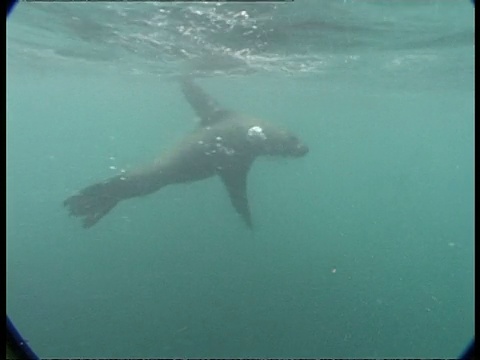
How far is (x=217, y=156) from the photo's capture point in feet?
41.9

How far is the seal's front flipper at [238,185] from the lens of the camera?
13398 millimetres

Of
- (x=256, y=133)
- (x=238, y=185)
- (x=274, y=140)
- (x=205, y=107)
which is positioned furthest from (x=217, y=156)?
(x=205, y=107)

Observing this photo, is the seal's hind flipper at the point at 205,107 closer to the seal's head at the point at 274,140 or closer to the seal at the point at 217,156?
the seal at the point at 217,156

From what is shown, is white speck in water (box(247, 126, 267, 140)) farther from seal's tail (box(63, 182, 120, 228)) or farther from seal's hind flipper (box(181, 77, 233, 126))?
seal's tail (box(63, 182, 120, 228))

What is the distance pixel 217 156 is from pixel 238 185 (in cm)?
144

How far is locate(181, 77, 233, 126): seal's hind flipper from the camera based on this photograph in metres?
14.1

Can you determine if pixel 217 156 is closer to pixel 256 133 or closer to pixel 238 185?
pixel 256 133

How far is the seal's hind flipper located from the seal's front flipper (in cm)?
178

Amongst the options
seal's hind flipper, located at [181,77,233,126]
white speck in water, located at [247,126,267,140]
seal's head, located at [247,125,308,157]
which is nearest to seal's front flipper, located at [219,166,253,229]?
seal's head, located at [247,125,308,157]

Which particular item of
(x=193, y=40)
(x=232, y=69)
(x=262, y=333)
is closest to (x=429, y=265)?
(x=232, y=69)

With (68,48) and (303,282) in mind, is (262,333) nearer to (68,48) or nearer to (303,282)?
(303,282)

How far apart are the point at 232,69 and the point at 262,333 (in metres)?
14.0

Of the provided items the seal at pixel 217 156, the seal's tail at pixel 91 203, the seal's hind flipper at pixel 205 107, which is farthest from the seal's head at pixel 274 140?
the seal's tail at pixel 91 203

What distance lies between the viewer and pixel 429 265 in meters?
27.1
